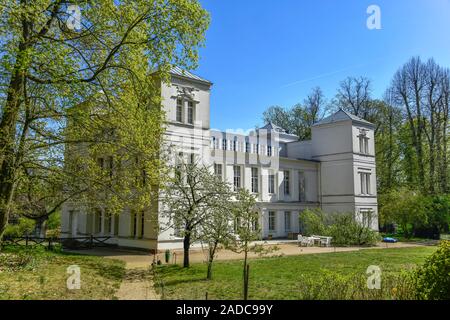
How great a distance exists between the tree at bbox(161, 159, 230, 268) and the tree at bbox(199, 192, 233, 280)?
0.21ft

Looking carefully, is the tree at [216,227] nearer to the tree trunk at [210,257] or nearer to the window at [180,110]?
the tree trunk at [210,257]

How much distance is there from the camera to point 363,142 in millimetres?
37812

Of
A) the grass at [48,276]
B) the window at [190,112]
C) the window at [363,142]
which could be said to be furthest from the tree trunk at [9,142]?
the window at [363,142]

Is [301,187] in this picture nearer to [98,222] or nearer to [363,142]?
[363,142]

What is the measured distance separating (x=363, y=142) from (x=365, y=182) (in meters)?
3.87

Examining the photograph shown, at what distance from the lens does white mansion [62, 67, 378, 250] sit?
2578 cm

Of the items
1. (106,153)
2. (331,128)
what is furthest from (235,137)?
(106,153)

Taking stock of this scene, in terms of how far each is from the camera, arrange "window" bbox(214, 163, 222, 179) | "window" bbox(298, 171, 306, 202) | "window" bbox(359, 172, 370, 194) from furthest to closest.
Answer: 1. "window" bbox(359, 172, 370, 194)
2. "window" bbox(298, 171, 306, 202)
3. "window" bbox(214, 163, 222, 179)

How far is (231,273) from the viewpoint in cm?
1430

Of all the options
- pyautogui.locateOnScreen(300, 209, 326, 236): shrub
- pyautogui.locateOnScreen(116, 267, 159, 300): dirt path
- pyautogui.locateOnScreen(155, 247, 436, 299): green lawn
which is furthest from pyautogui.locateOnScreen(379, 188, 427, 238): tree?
pyautogui.locateOnScreen(116, 267, 159, 300): dirt path

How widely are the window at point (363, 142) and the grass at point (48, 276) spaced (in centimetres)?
2744

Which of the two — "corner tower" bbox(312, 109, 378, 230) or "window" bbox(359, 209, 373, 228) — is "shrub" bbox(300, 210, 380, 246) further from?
"corner tower" bbox(312, 109, 378, 230)

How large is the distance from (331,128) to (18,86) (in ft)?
99.4

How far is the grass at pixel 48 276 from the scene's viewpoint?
32.7 ft
